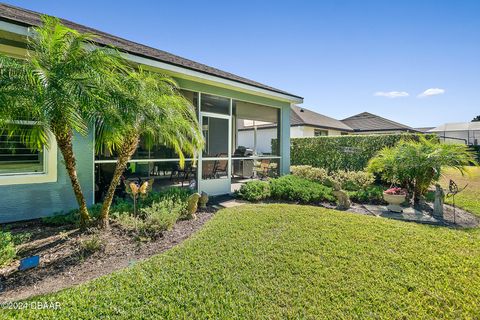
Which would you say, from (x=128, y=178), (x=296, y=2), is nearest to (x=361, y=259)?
(x=128, y=178)

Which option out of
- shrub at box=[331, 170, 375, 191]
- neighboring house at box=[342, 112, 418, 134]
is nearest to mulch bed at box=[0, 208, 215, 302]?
shrub at box=[331, 170, 375, 191]

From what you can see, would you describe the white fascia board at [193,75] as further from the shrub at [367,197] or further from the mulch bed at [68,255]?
the shrub at [367,197]

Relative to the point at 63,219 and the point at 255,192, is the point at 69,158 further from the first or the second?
the point at 255,192

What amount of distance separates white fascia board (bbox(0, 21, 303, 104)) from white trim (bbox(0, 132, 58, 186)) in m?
2.21

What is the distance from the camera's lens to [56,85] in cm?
345

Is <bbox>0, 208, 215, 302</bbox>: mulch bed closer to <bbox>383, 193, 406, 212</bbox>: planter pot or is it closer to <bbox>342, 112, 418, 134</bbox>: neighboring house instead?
<bbox>383, 193, 406, 212</bbox>: planter pot

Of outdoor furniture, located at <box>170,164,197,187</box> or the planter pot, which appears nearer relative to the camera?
the planter pot

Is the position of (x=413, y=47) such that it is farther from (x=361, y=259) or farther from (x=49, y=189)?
(x=49, y=189)

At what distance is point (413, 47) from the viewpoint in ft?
40.3

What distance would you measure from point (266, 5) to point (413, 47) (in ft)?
27.1

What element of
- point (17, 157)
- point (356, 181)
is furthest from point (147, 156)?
point (356, 181)

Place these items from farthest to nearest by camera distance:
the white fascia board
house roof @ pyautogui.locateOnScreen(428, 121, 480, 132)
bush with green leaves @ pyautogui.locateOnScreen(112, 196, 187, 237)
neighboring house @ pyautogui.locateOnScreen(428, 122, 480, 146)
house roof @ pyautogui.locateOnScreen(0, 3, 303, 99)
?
neighboring house @ pyautogui.locateOnScreen(428, 122, 480, 146)
house roof @ pyautogui.locateOnScreen(428, 121, 480, 132)
house roof @ pyautogui.locateOnScreen(0, 3, 303, 99)
bush with green leaves @ pyautogui.locateOnScreen(112, 196, 187, 237)
the white fascia board

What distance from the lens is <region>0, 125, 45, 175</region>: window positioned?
217 inches

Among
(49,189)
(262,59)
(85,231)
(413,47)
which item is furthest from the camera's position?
(262,59)
